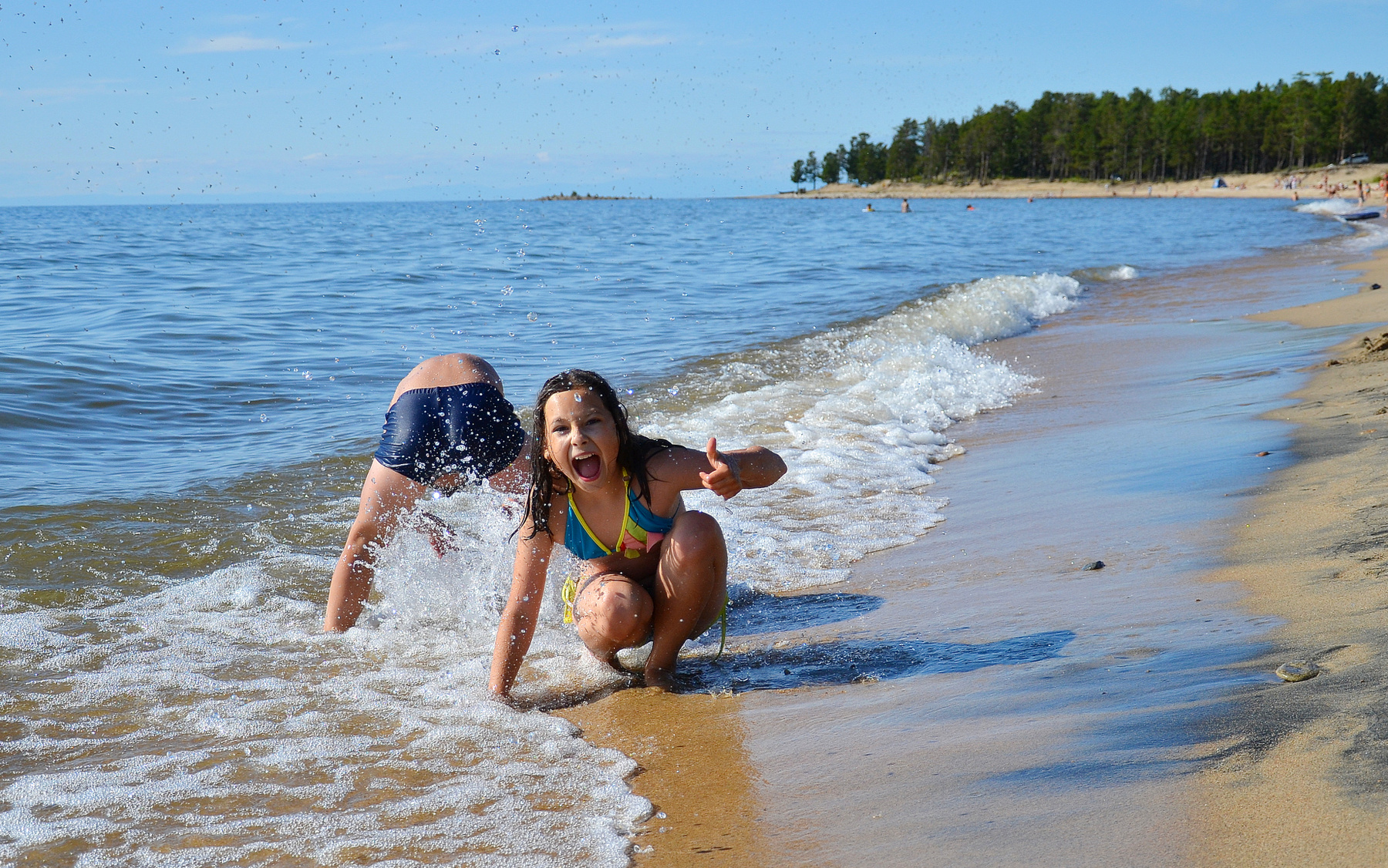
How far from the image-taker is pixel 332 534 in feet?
18.9

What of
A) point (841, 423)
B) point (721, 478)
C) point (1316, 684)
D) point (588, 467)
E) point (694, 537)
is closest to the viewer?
point (1316, 684)

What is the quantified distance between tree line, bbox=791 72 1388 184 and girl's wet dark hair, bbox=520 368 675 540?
100 m

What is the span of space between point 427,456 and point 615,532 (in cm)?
115

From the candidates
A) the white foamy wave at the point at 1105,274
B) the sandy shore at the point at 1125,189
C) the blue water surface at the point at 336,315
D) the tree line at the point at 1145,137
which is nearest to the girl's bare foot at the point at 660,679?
the blue water surface at the point at 336,315

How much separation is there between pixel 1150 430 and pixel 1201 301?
989cm

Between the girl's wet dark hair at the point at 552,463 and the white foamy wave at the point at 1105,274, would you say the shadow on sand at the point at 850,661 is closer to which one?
the girl's wet dark hair at the point at 552,463

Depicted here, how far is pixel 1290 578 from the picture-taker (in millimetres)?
3609

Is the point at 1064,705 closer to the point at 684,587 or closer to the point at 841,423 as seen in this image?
the point at 684,587

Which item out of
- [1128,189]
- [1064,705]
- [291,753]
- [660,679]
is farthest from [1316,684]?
[1128,189]

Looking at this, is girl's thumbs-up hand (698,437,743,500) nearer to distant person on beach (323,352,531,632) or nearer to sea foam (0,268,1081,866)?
sea foam (0,268,1081,866)

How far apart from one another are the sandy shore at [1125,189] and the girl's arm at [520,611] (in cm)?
6329

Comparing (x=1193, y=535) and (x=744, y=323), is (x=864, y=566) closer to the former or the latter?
(x=1193, y=535)

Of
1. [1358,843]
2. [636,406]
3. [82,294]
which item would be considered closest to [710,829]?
[1358,843]

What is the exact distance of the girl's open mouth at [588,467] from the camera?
3.39 m
